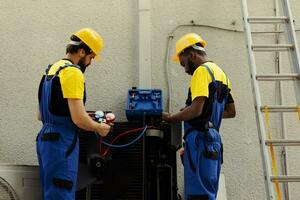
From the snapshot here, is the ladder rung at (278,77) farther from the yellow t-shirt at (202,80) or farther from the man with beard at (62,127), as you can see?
the man with beard at (62,127)

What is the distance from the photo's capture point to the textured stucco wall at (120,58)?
3.85 meters

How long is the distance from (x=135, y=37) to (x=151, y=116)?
1031mm

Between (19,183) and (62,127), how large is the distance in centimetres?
54

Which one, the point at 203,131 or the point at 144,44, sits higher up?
the point at 144,44

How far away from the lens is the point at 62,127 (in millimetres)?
2762

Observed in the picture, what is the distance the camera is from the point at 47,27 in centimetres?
410

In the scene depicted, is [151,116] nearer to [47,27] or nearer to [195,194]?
[195,194]

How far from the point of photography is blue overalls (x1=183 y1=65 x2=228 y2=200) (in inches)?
115

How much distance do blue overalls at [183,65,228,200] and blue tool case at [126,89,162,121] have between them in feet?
1.24

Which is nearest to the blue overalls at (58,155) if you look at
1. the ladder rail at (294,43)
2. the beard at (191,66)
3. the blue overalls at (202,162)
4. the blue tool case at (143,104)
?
the blue tool case at (143,104)

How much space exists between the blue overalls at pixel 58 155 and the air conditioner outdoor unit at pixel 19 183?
10.6 inches

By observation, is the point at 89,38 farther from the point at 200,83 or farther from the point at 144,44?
the point at 144,44

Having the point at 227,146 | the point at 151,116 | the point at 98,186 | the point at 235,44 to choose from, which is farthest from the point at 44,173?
the point at 235,44

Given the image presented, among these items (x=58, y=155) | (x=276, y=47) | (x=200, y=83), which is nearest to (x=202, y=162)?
(x=200, y=83)
